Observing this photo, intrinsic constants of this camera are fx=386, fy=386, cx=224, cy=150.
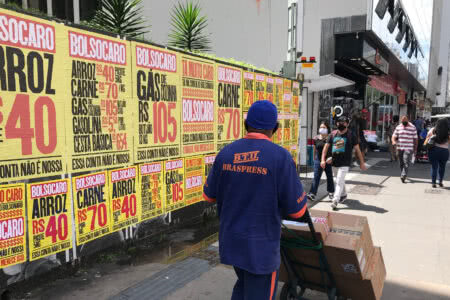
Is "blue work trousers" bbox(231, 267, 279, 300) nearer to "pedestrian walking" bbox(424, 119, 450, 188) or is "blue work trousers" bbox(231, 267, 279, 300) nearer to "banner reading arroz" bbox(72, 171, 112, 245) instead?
"banner reading arroz" bbox(72, 171, 112, 245)

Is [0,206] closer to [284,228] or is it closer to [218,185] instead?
[218,185]

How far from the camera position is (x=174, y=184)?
5.55 m

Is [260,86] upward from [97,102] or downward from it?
upward

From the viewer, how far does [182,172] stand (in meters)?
5.69

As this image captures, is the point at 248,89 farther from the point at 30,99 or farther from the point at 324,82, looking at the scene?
the point at 324,82

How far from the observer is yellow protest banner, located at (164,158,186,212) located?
5406mm

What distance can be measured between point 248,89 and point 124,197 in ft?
11.4

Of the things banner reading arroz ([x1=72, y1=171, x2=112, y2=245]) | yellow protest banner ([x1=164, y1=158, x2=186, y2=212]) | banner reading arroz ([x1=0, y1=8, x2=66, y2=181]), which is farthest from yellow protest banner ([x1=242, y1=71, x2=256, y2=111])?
banner reading arroz ([x1=0, y1=8, x2=66, y2=181])

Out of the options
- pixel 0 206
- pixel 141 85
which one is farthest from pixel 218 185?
pixel 141 85

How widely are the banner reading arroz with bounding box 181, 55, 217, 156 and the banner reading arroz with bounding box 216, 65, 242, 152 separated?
0.18 meters

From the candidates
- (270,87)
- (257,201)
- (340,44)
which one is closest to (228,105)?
(270,87)

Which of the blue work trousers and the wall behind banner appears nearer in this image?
the blue work trousers

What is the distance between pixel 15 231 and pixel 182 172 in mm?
2581

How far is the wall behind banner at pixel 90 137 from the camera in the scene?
3.45 m
